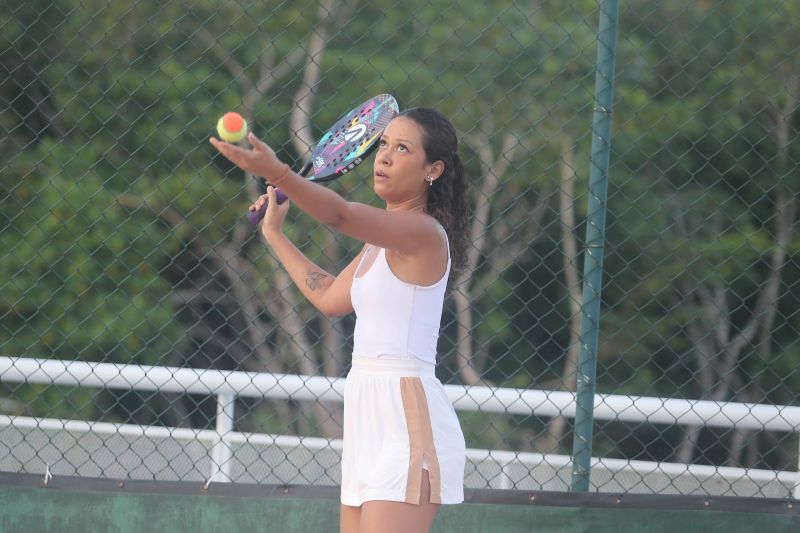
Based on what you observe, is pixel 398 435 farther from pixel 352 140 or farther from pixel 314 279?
pixel 352 140

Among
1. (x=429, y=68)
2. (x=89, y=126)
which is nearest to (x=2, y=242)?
(x=89, y=126)

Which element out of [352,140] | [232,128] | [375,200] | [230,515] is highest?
[375,200]

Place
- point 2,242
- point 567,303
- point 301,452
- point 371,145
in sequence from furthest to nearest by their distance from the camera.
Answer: point 567,303 → point 2,242 → point 301,452 → point 371,145

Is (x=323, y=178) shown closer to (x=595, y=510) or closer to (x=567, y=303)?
(x=595, y=510)

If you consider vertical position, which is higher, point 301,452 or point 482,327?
point 482,327

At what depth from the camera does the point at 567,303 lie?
11.1 meters

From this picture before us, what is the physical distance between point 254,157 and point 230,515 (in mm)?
1887

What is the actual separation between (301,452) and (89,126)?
6.19 meters

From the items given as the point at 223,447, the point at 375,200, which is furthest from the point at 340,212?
the point at 375,200

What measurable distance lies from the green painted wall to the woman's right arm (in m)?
0.92

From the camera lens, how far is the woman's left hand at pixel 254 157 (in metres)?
2.34

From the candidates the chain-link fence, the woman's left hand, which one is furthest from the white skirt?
the chain-link fence

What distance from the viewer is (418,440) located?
2.83 metres

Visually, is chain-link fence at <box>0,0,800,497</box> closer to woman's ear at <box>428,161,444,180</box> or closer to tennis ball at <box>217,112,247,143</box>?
woman's ear at <box>428,161,444,180</box>
